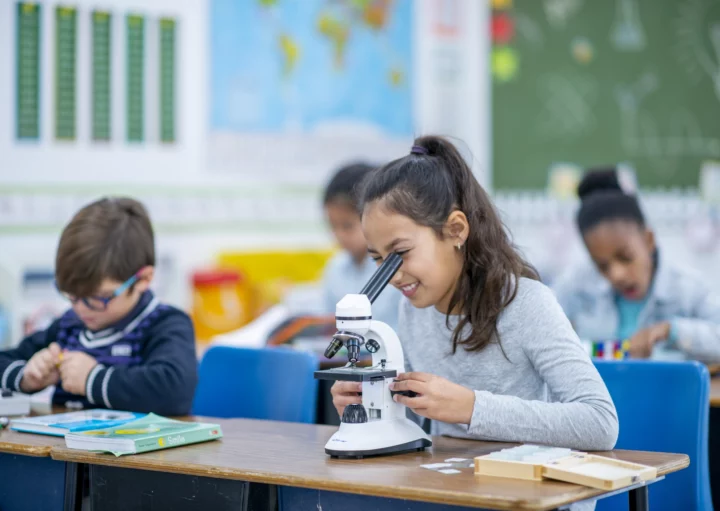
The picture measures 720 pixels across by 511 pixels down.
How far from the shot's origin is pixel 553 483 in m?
1.54

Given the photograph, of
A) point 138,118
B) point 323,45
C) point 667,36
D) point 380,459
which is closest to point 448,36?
point 323,45

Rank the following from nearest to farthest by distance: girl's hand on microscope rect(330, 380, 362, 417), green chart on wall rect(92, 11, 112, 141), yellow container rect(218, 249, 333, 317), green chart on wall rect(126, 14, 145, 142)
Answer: girl's hand on microscope rect(330, 380, 362, 417)
green chart on wall rect(92, 11, 112, 141)
green chart on wall rect(126, 14, 145, 142)
yellow container rect(218, 249, 333, 317)

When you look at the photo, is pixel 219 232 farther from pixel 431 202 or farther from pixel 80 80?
pixel 431 202

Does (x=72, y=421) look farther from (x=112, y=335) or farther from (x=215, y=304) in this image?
(x=215, y=304)

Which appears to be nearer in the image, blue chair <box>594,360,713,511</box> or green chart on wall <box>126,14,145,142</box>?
→ blue chair <box>594,360,713,511</box>

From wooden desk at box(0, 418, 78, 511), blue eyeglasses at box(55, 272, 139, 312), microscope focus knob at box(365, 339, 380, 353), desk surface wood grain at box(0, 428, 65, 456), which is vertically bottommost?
wooden desk at box(0, 418, 78, 511)

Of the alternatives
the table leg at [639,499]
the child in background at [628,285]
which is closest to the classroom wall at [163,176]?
the child in background at [628,285]

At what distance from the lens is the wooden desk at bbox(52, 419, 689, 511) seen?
1.48 meters

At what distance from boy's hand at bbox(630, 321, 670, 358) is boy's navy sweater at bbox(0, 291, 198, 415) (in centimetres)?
131

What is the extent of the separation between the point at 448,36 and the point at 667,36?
159 cm

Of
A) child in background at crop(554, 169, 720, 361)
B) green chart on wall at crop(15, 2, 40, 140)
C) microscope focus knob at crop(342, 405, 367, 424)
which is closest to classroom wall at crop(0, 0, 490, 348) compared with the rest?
green chart on wall at crop(15, 2, 40, 140)

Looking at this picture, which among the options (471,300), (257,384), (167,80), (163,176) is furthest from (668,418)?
(167,80)

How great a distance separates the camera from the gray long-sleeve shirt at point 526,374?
1.82 meters

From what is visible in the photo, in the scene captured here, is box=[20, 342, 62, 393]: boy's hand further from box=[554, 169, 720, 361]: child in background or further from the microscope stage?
box=[554, 169, 720, 361]: child in background
